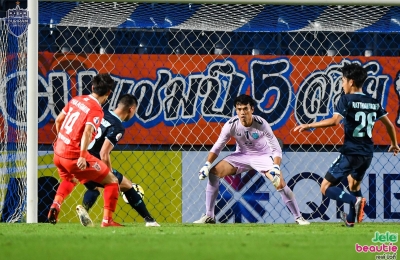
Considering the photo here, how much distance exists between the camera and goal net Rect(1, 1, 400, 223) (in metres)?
9.20

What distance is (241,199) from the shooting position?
9398mm

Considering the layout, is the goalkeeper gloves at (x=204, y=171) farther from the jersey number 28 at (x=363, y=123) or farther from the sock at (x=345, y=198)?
the jersey number 28 at (x=363, y=123)

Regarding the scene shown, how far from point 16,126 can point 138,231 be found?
2.49 meters

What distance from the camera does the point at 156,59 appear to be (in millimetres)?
9336

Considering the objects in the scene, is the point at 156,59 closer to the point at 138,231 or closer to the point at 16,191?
the point at 16,191

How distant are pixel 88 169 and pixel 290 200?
90.8 inches

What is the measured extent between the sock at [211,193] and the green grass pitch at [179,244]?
58.9 inches

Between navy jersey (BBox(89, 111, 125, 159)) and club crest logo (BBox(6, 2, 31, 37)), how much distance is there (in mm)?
1200

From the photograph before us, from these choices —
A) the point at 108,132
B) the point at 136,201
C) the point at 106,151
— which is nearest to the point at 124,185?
the point at 136,201

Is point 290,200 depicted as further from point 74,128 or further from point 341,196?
point 74,128

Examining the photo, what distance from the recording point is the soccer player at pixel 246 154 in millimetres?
8594

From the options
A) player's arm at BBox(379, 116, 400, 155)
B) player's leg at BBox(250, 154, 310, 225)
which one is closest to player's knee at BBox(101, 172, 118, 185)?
player's leg at BBox(250, 154, 310, 225)

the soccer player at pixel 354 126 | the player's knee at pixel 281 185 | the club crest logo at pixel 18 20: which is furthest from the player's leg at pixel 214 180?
the club crest logo at pixel 18 20

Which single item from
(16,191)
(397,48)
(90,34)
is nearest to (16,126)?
(16,191)
